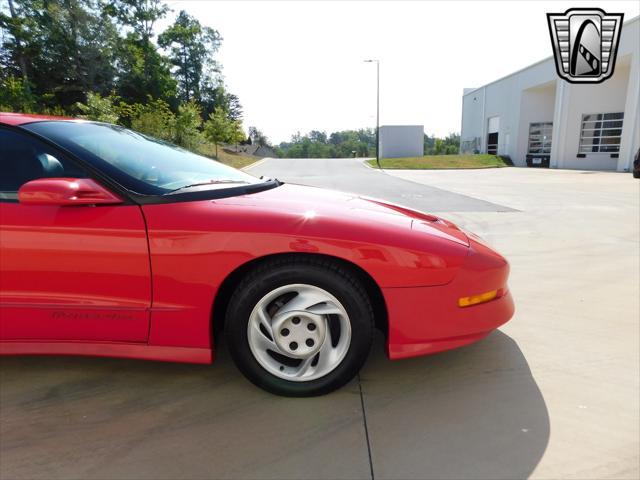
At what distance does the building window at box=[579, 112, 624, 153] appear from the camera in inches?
1020

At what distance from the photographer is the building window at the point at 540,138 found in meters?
31.8

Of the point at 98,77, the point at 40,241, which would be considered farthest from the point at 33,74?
the point at 40,241

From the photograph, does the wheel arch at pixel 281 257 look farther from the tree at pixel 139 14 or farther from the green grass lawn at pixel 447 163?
the tree at pixel 139 14

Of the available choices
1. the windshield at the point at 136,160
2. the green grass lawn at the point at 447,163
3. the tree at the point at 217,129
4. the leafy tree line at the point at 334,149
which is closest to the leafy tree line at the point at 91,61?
the tree at the point at 217,129

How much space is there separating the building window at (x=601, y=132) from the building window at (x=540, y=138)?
4284 mm

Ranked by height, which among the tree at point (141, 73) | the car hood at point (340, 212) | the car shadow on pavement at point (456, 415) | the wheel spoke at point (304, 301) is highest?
the tree at point (141, 73)

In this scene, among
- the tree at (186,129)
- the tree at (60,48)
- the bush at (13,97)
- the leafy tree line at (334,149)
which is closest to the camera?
the bush at (13,97)

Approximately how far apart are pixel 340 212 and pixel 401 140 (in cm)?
4353

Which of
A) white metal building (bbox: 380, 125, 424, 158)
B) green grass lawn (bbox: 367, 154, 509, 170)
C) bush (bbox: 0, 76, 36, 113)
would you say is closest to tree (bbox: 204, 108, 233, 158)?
bush (bbox: 0, 76, 36, 113)

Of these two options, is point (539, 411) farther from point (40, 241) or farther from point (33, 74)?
point (33, 74)

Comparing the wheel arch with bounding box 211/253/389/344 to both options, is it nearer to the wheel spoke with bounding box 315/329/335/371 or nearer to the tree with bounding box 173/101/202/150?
the wheel spoke with bounding box 315/329/335/371

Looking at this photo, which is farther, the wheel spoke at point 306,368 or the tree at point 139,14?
the tree at point 139,14

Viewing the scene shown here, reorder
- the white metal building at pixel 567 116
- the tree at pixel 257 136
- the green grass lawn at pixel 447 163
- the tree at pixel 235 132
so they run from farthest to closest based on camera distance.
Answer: the tree at pixel 257 136
the tree at pixel 235 132
the green grass lawn at pixel 447 163
the white metal building at pixel 567 116

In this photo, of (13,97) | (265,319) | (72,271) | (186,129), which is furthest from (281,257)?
(13,97)
